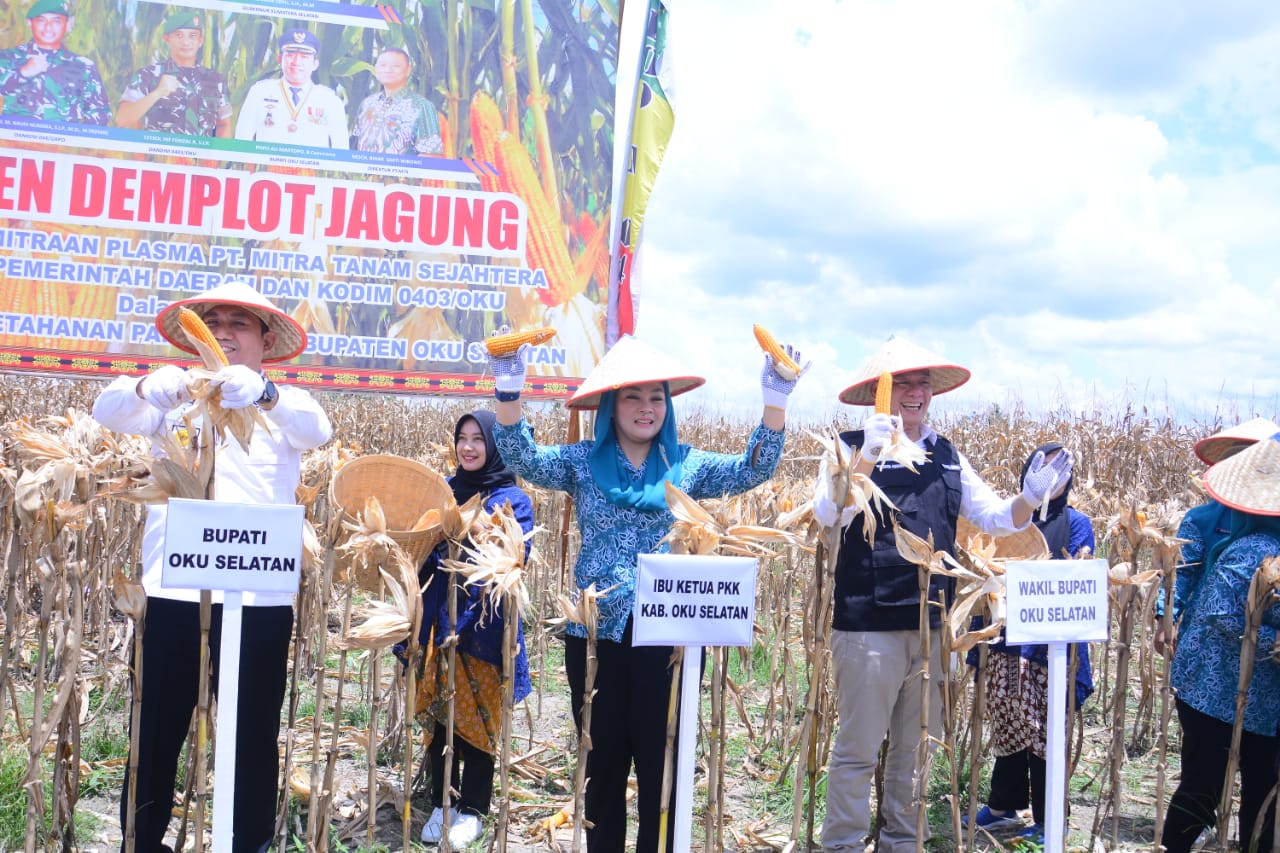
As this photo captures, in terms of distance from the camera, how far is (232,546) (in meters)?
1.77

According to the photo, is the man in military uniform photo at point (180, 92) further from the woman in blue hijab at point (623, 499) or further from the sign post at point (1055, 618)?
the sign post at point (1055, 618)

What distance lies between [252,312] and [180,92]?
411cm

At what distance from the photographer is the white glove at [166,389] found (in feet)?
6.15

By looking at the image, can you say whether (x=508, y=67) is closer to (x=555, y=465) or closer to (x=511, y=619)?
(x=555, y=465)

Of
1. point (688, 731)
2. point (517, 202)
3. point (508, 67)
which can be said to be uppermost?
point (508, 67)

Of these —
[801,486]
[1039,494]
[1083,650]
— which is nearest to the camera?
[1039,494]

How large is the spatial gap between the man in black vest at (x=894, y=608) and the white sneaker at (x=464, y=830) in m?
1.21

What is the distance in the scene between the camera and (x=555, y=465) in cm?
254

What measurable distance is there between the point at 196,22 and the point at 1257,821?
677 centimetres

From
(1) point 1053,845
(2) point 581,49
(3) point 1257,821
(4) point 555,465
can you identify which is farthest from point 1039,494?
(2) point 581,49

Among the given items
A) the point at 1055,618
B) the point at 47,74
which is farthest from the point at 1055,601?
the point at 47,74

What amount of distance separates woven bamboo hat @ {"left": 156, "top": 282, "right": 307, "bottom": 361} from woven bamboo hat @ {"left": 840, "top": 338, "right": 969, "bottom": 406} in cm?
179

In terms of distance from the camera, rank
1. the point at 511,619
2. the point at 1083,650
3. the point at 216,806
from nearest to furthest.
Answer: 1. the point at 216,806
2. the point at 511,619
3. the point at 1083,650

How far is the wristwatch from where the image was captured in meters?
2.05
